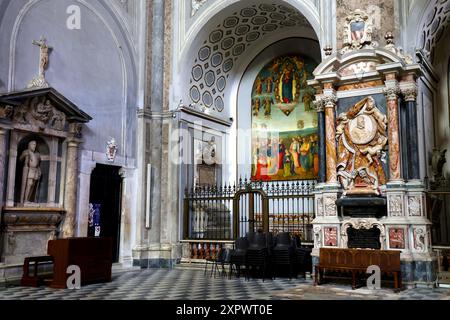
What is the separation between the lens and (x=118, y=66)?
44.5 ft

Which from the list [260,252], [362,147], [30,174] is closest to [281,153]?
[362,147]

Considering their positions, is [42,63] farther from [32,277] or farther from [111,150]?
[32,277]

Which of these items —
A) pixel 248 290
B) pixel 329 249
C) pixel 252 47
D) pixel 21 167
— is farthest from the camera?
pixel 252 47

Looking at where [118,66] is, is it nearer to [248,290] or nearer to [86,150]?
[86,150]

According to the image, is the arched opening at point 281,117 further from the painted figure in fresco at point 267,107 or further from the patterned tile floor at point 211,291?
the patterned tile floor at point 211,291

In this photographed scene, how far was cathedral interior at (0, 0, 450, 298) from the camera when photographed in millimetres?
10164

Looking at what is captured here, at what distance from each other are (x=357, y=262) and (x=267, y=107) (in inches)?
331

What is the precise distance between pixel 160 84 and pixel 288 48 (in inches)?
188

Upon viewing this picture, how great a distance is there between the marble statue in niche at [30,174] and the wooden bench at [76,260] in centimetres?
144

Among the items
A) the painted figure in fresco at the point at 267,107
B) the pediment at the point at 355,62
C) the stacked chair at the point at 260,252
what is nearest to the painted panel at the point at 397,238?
the stacked chair at the point at 260,252

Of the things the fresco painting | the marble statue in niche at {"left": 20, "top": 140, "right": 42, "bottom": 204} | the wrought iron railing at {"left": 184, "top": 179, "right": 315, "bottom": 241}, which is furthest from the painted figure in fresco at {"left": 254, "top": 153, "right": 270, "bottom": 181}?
the marble statue in niche at {"left": 20, "top": 140, "right": 42, "bottom": 204}

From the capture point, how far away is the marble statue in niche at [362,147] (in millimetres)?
10430

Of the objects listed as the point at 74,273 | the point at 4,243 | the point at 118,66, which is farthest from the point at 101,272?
the point at 118,66

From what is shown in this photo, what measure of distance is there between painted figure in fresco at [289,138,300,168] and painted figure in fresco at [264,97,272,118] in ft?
4.40
